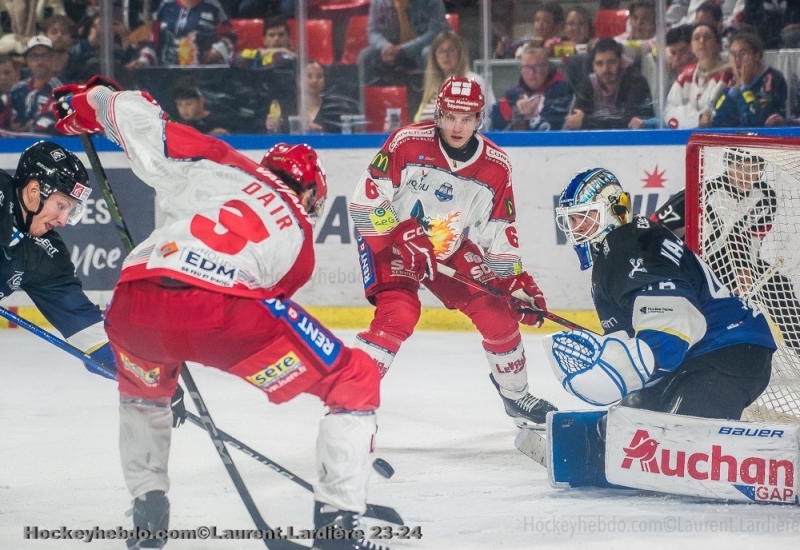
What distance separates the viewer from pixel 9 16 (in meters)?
6.59

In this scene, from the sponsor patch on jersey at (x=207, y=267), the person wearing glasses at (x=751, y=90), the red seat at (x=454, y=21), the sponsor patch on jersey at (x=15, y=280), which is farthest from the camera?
the red seat at (x=454, y=21)

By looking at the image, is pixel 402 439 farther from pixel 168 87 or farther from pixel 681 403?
pixel 168 87

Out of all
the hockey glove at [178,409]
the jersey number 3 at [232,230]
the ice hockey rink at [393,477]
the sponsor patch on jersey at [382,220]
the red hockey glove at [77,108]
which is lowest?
the ice hockey rink at [393,477]

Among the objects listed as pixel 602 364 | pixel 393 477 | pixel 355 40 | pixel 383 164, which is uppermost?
pixel 355 40

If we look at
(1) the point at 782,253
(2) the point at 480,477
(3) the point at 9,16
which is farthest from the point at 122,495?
(3) the point at 9,16

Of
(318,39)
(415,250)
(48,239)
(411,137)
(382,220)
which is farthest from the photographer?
(318,39)

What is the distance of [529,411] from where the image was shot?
4.12 m

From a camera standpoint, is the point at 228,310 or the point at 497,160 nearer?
the point at 228,310

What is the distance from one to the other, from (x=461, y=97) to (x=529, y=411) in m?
1.14

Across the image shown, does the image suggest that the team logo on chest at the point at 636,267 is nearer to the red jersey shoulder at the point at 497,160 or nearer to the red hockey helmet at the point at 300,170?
the red hockey helmet at the point at 300,170

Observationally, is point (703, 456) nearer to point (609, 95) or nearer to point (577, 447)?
point (577, 447)

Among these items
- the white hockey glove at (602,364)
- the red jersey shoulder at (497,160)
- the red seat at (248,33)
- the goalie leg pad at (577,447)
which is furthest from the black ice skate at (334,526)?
the red seat at (248,33)

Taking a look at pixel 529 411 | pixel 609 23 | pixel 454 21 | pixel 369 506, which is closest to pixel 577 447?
pixel 369 506

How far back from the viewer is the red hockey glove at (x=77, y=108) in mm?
2872
